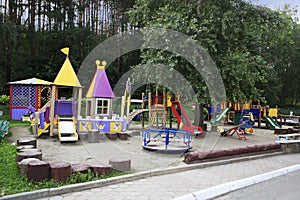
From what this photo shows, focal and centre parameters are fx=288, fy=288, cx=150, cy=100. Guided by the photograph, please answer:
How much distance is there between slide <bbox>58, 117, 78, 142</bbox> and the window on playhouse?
198cm

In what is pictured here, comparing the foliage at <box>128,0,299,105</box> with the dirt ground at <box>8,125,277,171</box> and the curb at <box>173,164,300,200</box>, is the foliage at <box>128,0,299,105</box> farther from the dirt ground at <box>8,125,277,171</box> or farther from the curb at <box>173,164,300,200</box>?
the curb at <box>173,164,300,200</box>

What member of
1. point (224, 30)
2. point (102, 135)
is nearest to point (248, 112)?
point (224, 30)

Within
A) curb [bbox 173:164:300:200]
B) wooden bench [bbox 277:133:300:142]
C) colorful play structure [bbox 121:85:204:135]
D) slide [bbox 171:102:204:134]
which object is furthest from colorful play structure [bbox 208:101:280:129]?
curb [bbox 173:164:300:200]

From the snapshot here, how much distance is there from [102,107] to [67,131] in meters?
2.73

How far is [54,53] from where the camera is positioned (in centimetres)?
2727

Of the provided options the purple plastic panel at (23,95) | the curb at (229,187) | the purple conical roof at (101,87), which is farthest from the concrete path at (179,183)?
the purple plastic panel at (23,95)

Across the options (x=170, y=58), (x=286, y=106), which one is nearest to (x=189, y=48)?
(x=170, y=58)

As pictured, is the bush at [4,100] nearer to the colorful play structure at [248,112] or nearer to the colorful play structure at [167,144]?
the colorful play structure at [248,112]

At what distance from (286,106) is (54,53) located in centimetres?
3270

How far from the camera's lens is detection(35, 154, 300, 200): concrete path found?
17.1 ft

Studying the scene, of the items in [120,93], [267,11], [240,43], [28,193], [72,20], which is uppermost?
[72,20]

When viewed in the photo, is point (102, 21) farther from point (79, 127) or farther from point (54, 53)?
point (79, 127)

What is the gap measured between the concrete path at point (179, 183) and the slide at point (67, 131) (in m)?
5.09

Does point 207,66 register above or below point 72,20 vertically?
below
